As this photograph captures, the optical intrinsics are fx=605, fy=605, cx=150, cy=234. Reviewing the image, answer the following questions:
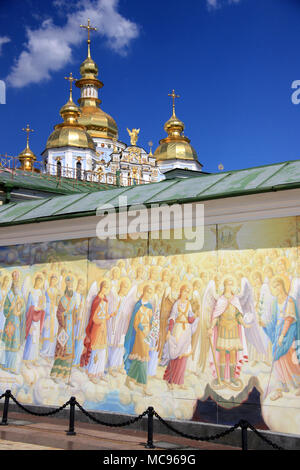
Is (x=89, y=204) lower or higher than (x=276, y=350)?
higher

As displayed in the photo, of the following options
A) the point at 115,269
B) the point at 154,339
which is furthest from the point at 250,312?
the point at 115,269

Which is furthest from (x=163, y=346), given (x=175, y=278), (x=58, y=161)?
(x=58, y=161)

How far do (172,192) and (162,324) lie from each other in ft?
8.12

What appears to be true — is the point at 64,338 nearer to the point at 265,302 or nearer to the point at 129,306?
the point at 129,306

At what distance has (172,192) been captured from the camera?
11.1 meters

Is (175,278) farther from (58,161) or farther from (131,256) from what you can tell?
(58,161)

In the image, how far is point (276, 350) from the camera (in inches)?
350

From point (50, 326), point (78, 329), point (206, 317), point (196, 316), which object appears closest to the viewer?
point (206, 317)

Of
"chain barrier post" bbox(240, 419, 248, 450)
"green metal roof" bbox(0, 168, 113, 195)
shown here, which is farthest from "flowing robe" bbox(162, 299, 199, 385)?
"green metal roof" bbox(0, 168, 113, 195)

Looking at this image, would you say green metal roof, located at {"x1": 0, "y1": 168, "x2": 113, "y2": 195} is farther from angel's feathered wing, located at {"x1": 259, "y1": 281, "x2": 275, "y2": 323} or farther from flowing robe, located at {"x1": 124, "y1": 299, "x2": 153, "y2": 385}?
angel's feathered wing, located at {"x1": 259, "y1": 281, "x2": 275, "y2": 323}

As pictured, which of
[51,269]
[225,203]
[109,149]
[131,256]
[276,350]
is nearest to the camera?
[276,350]

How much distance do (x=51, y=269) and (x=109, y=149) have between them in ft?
193

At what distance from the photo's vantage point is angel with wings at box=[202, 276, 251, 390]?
30.3ft

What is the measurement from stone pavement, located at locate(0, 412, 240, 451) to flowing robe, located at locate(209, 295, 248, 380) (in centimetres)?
124
